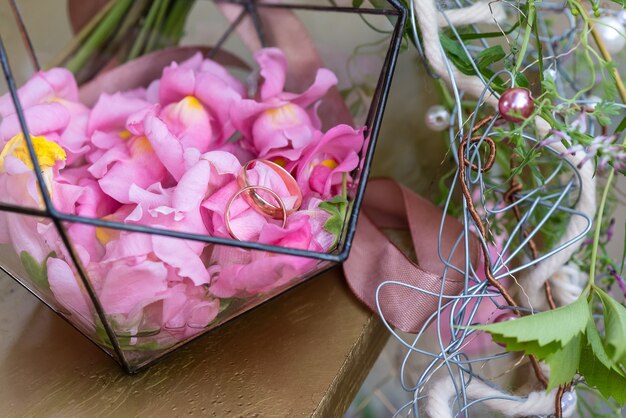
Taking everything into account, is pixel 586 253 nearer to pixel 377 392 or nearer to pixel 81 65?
pixel 377 392

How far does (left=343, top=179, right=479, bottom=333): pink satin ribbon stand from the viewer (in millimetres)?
462

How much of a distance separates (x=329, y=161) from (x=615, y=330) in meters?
0.20

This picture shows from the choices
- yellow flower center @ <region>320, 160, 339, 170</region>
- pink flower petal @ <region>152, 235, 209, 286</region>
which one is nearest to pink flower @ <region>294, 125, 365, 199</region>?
yellow flower center @ <region>320, 160, 339, 170</region>

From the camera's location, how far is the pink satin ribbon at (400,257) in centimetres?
46

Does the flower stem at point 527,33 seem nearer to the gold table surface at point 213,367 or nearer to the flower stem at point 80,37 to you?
the gold table surface at point 213,367

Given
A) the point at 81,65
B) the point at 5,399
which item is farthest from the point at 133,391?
the point at 81,65

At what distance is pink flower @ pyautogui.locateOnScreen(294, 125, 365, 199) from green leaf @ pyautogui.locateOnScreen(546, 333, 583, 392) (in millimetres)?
164

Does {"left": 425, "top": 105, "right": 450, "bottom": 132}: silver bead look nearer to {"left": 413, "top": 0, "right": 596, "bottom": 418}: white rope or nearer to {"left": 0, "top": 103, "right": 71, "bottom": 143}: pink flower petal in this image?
{"left": 413, "top": 0, "right": 596, "bottom": 418}: white rope

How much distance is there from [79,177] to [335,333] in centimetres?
21

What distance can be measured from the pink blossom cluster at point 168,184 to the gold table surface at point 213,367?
0.05 m

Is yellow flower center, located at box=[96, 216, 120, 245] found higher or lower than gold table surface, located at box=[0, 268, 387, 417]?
higher

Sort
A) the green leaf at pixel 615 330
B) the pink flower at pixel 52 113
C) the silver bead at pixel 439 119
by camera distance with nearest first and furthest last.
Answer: the green leaf at pixel 615 330, the pink flower at pixel 52 113, the silver bead at pixel 439 119

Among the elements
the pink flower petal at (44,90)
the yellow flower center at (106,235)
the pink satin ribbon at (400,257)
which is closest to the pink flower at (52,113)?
the pink flower petal at (44,90)

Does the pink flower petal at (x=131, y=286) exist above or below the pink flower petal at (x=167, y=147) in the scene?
below
